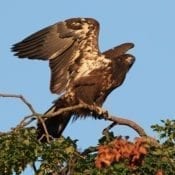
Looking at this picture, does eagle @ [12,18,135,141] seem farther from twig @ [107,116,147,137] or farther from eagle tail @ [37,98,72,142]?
twig @ [107,116,147,137]

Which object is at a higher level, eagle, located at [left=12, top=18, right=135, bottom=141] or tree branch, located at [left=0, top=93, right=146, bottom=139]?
eagle, located at [left=12, top=18, right=135, bottom=141]

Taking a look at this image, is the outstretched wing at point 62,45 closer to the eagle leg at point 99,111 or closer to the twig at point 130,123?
the eagle leg at point 99,111

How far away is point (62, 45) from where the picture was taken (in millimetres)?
11297

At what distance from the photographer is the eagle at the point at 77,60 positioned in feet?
35.3

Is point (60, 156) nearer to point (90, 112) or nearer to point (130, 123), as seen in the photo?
point (130, 123)

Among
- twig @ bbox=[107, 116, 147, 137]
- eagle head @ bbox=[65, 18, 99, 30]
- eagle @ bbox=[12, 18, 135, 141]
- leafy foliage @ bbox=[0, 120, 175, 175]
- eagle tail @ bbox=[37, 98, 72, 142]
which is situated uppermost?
eagle head @ bbox=[65, 18, 99, 30]

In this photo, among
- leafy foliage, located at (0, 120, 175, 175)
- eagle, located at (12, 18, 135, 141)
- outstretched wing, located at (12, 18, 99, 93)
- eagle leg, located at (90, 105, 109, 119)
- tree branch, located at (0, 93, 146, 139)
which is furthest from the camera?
outstretched wing, located at (12, 18, 99, 93)

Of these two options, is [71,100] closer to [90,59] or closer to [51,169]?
[90,59]

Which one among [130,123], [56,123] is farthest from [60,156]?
[56,123]

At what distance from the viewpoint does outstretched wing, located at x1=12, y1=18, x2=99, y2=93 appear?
1107 centimetres

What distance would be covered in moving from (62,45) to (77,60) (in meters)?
0.30

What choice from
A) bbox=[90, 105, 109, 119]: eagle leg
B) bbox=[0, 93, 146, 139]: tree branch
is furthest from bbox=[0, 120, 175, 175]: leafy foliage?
bbox=[90, 105, 109, 119]: eagle leg

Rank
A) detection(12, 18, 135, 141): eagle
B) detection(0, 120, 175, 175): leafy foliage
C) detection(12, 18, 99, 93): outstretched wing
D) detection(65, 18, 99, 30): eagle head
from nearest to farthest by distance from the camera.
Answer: detection(0, 120, 175, 175): leafy foliage < detection(12, 18, 135, 141): eagle < detection(12, 18, 99, 93): outstretched wing < detection(65, 18, 99, 30): eagle head

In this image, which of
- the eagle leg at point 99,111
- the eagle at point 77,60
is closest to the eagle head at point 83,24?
the eagle at point 77,60
